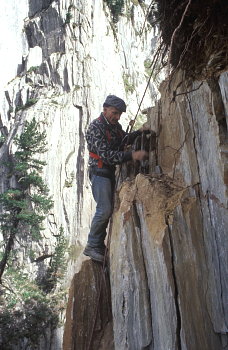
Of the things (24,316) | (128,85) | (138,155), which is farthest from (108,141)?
(128,85)

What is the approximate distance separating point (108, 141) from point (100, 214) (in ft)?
3.42

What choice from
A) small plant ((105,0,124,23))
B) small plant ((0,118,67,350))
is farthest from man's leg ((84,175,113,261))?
small plant ((105,0,124,23))

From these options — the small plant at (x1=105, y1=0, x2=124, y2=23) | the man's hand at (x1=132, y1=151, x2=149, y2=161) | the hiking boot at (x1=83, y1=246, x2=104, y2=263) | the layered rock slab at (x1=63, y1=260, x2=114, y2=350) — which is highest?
the small plant at (x1=105, y1=0, x2=124, y2=23)

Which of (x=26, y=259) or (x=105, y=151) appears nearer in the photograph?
(x=105, y=151)

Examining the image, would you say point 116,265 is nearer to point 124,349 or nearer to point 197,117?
point 124,349

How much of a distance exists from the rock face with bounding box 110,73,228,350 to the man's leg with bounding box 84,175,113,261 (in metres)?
0.69

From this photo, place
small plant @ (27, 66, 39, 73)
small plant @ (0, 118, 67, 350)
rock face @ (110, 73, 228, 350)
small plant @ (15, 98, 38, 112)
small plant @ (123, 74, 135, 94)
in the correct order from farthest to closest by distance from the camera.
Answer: small plant @ (123, 74, 135, 94) → small plant @ (27, 66, 39, 73) → small plant @ (15, 98, 38, 112) → small plant @ (0, 118, 67, 350) → rock face @ (110, 73, 228, 350)

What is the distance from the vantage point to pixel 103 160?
16.9 ft

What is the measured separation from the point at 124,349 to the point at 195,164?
83.6 inches

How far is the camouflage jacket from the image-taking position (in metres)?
5.04

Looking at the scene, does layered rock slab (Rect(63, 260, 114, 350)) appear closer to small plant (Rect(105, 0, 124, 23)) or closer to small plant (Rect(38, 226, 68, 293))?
small plant (Rect(38, 226, 68, 293))

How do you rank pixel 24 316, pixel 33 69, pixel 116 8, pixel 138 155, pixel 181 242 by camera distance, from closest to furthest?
pixel 181 242 → pixel 138 155 → pixel 24 316 → pixel 33 69 → pixel 116 8

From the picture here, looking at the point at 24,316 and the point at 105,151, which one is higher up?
the point at 105,151

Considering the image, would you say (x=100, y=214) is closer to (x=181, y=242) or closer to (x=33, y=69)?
(x=181, y=242)
